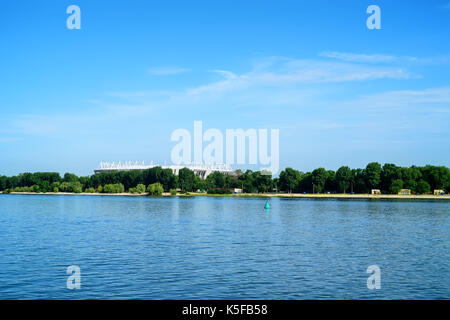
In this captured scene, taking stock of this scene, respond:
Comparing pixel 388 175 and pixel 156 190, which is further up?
pixel 388 175

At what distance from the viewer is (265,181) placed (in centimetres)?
16850

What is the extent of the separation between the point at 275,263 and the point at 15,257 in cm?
1344

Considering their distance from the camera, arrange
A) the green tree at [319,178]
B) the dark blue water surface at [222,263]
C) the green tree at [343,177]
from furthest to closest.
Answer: the green tree at [319,178], the green tree at [343,177], the dark blue water surface at [222,263]

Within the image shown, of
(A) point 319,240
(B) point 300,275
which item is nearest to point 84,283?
(B) point 300,275

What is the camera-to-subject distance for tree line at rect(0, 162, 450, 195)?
13925cm

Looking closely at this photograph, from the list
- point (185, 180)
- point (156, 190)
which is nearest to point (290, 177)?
point (185, 180)

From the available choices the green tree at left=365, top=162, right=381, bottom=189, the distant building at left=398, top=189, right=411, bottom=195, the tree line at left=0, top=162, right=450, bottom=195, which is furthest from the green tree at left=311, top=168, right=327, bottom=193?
the distant building at left=398, top=189, right=411, bottom=195

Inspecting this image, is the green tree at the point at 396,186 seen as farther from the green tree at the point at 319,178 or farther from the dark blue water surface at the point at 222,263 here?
the dark blue water surface at the point at 222,263

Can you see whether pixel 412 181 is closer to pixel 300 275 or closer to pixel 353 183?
pixel 353 183

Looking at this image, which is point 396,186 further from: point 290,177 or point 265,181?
point 265,181

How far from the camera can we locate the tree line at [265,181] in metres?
139

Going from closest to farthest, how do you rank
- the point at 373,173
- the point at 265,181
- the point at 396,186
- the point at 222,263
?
the point at 222,263
the point at 396,186
the point at 373,173
the point at 265,181

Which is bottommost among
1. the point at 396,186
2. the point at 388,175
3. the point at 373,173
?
the point at 396,186

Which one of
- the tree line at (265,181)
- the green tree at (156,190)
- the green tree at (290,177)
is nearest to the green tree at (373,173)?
the tree line at (265,181)
